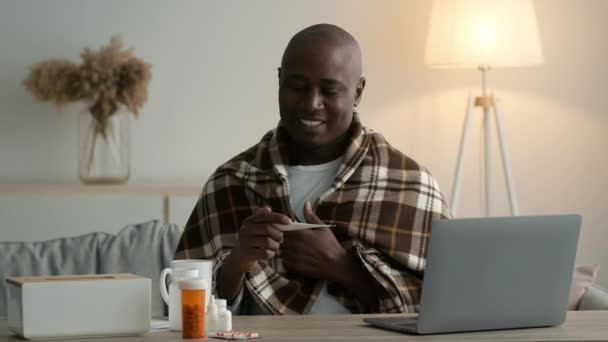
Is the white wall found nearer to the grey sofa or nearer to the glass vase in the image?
the glass vase

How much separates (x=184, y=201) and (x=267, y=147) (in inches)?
40.0

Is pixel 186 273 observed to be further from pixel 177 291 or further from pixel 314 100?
pixel 314 100

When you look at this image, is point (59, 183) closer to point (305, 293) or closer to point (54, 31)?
point (54, 31)

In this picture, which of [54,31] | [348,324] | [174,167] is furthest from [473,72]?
[348,324]

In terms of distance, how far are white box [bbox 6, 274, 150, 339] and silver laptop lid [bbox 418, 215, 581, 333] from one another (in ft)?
1.44

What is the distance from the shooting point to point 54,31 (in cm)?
364

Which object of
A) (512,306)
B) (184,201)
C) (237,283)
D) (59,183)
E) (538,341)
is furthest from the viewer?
(59,183)

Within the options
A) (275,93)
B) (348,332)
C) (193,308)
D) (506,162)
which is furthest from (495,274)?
(275,93)

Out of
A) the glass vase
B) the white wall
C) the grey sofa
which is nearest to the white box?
the grey sofa

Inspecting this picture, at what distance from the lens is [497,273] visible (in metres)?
1.67

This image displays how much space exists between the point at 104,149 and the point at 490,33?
4.31 ft

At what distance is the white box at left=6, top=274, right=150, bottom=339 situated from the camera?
5.19 feet

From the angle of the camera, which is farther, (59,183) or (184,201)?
(59,183)

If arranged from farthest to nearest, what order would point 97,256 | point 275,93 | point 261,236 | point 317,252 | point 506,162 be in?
1. point 275,93
2. point 506,162
3. point 97,256
4. point 317,252
5. point 261,236
